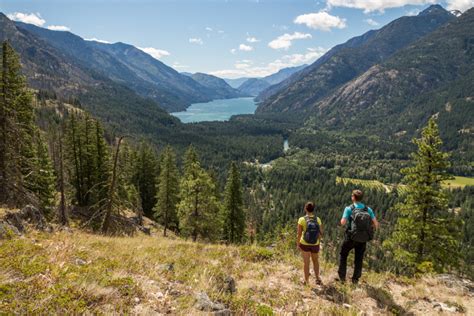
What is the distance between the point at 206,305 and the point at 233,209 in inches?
1248

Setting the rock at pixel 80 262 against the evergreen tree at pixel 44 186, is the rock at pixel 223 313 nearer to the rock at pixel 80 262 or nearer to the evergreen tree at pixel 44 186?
the rock at pixel 80 262

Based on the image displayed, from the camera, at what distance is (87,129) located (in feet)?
112

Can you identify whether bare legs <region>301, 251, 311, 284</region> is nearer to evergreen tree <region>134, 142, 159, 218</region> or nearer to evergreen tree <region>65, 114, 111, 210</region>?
evergreen tree <region>65, 114, 111, 210</region>

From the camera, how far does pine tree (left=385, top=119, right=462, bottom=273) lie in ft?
58.6

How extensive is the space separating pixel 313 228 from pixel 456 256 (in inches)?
607

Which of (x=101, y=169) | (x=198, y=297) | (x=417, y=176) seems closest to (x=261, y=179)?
(x=101, y=169)

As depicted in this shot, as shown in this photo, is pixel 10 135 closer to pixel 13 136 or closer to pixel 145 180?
pixel 13 136

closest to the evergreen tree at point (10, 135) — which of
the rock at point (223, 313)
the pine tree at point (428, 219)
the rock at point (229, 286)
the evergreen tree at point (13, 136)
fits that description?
the evergreen tree at point (13, 136)

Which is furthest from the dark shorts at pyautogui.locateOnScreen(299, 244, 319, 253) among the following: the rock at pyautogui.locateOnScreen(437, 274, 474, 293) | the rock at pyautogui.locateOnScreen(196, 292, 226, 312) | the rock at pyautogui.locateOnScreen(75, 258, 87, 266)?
the rock at pyautogui.locateOnScreen(75, 258, 87, 266)

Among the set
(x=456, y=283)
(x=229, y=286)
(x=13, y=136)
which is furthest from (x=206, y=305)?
(x=13, y=136)

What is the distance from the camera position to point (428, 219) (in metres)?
18.5

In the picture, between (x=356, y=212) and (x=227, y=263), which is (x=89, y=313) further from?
Answer: (x=356, y=212)

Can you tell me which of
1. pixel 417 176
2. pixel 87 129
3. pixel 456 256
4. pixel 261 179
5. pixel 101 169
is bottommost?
pixel 261 179

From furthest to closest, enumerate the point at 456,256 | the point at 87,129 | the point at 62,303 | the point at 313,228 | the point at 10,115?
the point at 87,129 → the point at 10,115 → the point at 456,256 → the point at 313,228 → the point at 62,303
